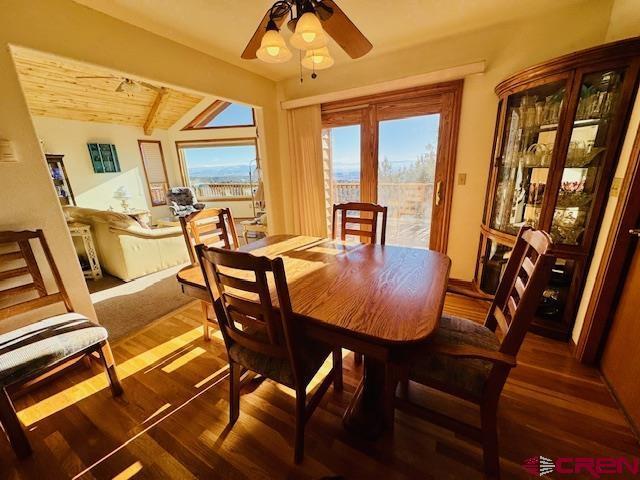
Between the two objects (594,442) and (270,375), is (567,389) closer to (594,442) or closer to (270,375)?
(594,442)

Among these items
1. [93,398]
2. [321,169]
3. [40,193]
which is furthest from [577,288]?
[40,193]

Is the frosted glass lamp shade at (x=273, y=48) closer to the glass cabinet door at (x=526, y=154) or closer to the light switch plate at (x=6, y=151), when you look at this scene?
the light switch plate at (x=6, y=151)

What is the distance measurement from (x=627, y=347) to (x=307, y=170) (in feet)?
10.00

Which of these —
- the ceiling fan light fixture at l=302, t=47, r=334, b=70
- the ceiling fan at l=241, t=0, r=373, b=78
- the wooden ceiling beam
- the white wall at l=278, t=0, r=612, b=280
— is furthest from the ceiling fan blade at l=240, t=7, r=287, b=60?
the wooden ceiling beam

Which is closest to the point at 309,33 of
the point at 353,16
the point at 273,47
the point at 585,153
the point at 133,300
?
the point at 273,47

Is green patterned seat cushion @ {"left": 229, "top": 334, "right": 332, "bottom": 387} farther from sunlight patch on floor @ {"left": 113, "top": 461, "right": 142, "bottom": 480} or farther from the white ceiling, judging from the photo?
the white ceiling

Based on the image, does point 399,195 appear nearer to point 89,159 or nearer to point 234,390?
point 234,390

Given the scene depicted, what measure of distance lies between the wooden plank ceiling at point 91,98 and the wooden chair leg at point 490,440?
417cm

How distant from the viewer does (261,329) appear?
1.30m

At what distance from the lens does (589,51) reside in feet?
4.96

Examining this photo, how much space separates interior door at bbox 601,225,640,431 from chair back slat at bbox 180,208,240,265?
248 centimetres

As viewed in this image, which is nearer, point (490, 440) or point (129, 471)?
point (490, 440)

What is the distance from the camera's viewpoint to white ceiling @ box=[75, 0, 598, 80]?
1.71 meters

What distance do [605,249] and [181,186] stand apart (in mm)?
7884
